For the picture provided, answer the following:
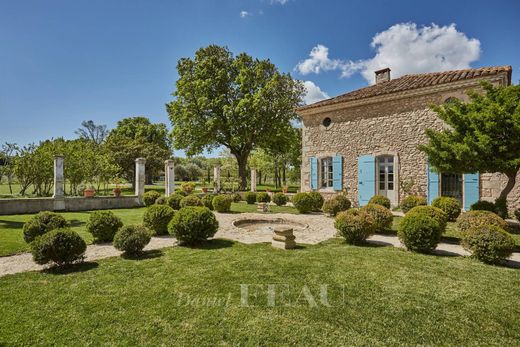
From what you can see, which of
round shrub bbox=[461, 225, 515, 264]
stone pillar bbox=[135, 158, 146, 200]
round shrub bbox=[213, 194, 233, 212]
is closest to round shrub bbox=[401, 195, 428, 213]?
round shrub bbox=[461, 225, 515, 264]

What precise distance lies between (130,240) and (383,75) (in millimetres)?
16622

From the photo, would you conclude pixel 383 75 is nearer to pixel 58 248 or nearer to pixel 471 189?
pixel 471 189

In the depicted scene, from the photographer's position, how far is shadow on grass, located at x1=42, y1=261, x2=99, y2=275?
5.02 metres

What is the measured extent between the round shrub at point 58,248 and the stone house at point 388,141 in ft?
41.5

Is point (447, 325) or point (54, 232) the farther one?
point (54, 232)

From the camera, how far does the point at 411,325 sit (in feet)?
10.6

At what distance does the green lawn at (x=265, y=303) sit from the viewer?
3047 millimetres

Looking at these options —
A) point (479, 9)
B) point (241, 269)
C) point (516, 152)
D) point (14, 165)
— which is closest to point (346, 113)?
point (479, 9)

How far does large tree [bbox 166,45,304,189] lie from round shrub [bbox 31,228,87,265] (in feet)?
59.2

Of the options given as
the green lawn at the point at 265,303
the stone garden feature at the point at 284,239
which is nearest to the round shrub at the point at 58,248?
the green lawn at the point at 265,303

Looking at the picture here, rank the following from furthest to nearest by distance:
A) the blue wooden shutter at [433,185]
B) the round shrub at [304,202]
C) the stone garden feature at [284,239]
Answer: the round shrub at [304,202] → the blue wooden shutter at [433,185] → the stone garden feature at [284,239]

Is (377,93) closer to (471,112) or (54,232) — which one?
(471,112)

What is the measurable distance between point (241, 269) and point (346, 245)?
3161mm

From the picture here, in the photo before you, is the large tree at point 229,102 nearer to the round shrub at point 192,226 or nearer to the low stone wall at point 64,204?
the low stone wall at point 64,204
